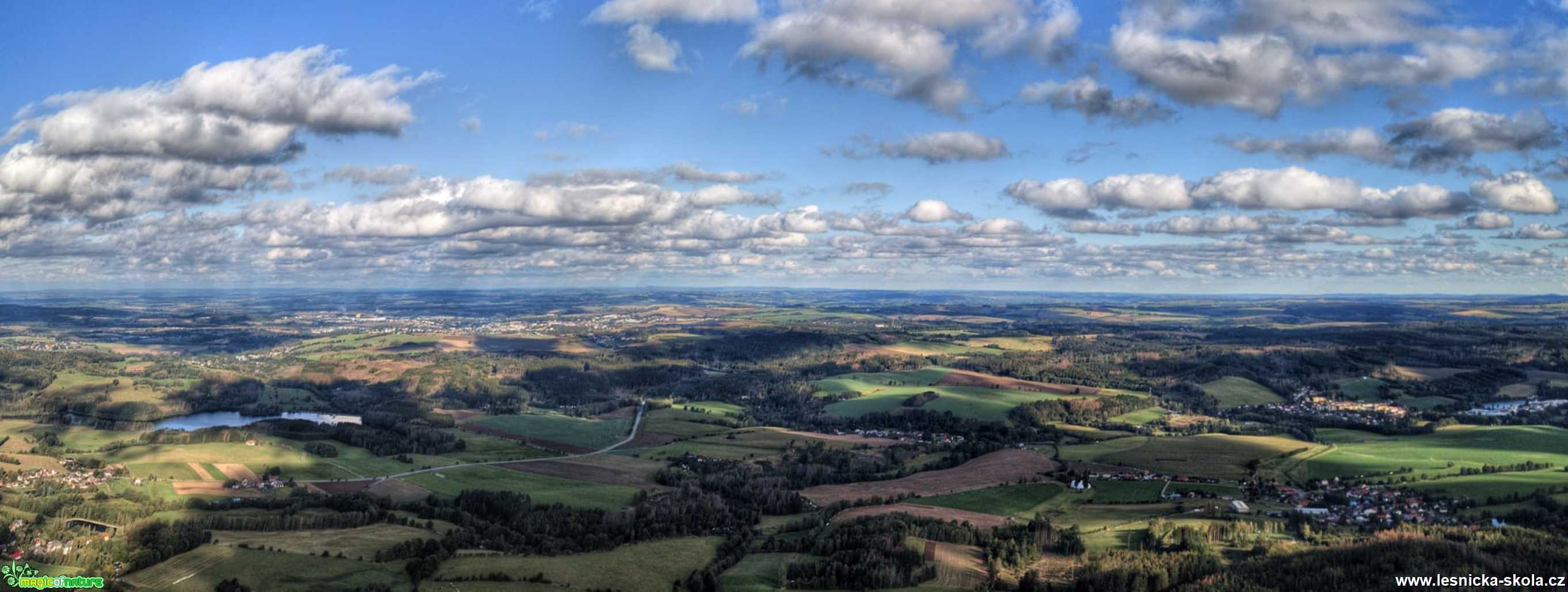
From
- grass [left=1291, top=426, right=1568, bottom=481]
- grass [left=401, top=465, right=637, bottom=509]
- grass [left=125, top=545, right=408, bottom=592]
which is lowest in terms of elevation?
grass [left=401, top=465, right=637, bottom=509]

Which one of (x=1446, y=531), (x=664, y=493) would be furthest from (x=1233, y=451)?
(x=664, y=493)

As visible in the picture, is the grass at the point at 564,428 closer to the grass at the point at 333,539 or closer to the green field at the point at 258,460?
the green field at the point at 258,460

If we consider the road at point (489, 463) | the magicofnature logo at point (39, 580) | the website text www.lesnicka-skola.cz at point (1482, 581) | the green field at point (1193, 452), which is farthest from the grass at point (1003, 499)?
the magicofnature logo at point (39, 580)

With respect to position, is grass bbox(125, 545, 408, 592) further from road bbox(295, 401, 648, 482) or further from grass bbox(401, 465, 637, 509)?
road bbox(295, 401, 648, 482)

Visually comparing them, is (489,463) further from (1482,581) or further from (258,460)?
(1482,581)

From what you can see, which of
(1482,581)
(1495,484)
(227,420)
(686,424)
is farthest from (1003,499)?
(227,420)

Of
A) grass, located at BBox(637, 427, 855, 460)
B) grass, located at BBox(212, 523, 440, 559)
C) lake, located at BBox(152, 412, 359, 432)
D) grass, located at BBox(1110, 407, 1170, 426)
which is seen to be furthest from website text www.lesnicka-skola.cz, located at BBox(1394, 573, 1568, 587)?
lake, located at BBox(152, 412, 359, 432)

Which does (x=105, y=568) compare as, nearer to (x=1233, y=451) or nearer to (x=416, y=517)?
(x=416, y=517)
